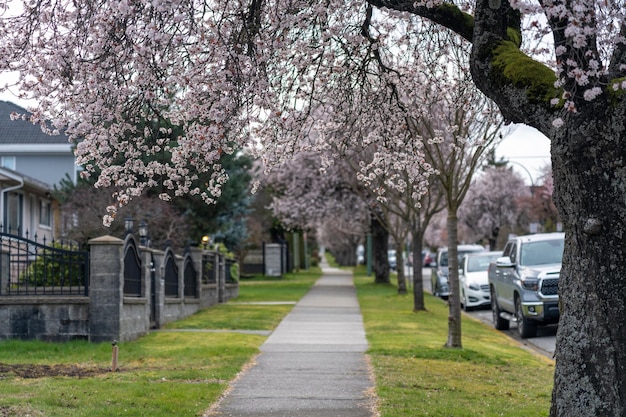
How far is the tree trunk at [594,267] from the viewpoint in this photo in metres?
6.30

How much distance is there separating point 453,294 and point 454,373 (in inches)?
116

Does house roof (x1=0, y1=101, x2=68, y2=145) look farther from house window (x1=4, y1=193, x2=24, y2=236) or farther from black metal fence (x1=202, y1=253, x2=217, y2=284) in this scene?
black metal fence (x1=202, y1=253, x2=217, y2=284)

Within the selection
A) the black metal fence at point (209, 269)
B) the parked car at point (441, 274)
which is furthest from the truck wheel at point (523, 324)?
the parked car at point (441, 274)

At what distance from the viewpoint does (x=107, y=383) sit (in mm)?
10242

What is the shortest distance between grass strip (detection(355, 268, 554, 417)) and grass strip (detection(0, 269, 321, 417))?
1.91m

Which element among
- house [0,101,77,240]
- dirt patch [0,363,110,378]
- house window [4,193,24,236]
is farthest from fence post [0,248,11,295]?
house [0,101,77,240]

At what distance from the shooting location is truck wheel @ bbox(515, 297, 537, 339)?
17.7 meters

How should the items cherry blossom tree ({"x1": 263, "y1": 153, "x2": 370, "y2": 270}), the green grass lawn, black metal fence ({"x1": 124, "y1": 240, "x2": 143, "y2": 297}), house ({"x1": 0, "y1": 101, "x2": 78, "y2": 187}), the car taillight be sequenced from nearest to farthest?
1. the green grass lawn
2. black metal fence ({"x1": 124, "y1": 240, "x2": 143, "y2": 297})
3. the car taillight
4. house ({"x1": 0, "y1": 101, "x2": 78, "y2": 187})
5. cherry blossom tree ({"x1": 263, "y1": 153, "x2": 370, "y2": 270})

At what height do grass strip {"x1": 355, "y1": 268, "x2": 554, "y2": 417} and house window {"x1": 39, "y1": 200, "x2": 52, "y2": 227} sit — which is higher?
house window {"x1": 39, "y1": 200, "x2": 52, "y2": 227}

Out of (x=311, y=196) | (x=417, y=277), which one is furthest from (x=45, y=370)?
(x=311, y=196)

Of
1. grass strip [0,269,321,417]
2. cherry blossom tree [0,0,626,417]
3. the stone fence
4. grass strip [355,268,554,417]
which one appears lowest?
grass strip [355,268,554,417]

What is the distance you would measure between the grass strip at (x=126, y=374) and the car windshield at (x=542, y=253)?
5558 millimetres

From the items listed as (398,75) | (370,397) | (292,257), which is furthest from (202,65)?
(292,257)

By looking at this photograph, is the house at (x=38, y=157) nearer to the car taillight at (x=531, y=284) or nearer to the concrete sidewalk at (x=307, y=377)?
the concrete sidewalk at (x=307, y=377)
